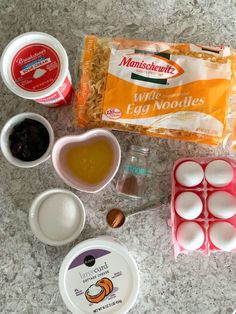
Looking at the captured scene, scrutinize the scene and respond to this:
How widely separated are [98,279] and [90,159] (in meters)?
0.26

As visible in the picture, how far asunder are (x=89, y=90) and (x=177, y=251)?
390 millimetres

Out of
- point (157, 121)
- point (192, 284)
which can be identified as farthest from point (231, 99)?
point (192, 284)

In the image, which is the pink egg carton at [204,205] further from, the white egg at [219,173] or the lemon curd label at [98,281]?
the lemon curd label at [98,281]

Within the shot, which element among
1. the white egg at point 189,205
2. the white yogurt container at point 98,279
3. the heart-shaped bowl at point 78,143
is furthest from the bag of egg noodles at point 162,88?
the white yogurt container at point 98,279

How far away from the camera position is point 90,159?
0.81m

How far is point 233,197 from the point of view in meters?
0.73

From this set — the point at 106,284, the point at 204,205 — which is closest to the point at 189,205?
the point at 204,205

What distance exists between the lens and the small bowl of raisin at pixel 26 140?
30.1 inches

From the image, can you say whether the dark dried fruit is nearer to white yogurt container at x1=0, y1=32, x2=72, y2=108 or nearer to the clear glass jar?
white yogurt container at x1=0, y1=32, x2=72, y2=108

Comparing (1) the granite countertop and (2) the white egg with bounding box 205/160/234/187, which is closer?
(2) the white egg with bounding box 205/160/234/187

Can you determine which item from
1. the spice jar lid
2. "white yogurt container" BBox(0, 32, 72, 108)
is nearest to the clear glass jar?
the spice jar lid

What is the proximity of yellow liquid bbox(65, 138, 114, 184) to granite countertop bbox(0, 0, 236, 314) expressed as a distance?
4 cm

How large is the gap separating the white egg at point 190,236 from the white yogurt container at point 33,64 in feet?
1.23

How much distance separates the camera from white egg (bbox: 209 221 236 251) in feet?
2.31
